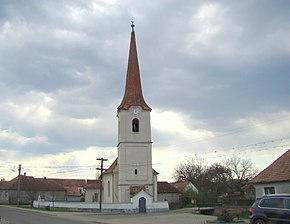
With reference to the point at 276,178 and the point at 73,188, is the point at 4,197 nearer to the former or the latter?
the point at 73,188

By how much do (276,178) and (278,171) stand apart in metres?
0.88

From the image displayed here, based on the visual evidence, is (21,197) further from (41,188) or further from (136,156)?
(136,156)

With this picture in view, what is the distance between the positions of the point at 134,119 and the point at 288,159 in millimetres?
27923

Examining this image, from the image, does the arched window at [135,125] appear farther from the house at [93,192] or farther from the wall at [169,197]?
the house at [93,192]

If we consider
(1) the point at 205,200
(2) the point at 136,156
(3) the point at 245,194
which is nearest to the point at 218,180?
(3) the point at 245,194

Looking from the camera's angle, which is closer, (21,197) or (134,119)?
(134,119)

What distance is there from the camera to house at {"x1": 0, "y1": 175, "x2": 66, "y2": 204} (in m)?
89.6

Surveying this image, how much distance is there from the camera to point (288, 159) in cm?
2964

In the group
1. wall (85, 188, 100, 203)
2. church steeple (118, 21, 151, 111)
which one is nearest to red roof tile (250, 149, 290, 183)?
church steeple (118, 21, 151, 111)

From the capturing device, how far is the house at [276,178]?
27.7 m

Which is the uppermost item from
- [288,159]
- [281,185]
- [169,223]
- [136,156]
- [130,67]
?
[130,67]

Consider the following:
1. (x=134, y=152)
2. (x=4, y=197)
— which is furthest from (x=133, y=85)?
(x=4, y=197)

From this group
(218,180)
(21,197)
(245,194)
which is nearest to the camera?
(245,194)

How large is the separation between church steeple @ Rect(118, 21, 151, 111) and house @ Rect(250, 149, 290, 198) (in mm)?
26497
